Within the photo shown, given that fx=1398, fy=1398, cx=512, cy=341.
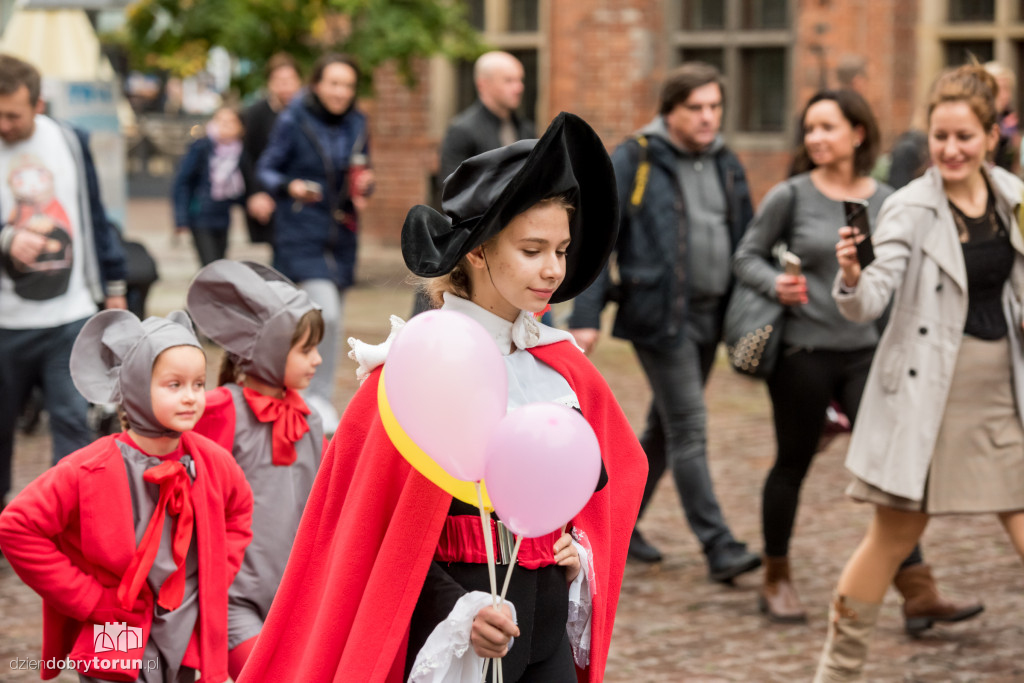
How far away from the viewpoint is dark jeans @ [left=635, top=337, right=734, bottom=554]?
238 inches

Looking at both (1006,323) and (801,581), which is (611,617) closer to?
(1006,323)

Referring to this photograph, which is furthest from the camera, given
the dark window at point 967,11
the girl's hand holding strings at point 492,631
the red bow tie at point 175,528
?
the dark window at point 967,11

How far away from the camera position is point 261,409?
427 centimetres

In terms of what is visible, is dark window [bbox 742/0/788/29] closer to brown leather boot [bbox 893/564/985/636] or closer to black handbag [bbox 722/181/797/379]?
black handbag [bbox 722/181/797/379]

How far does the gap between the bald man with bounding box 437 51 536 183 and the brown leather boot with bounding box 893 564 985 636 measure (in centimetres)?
300

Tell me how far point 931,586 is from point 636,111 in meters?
11.3

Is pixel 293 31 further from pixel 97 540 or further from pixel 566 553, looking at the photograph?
pixel 566 553

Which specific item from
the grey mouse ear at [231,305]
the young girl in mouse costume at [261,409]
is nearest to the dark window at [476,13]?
the young girl in mouse costume at [261,409]

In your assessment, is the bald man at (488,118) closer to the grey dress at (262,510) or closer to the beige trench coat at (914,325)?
the beige trench coat at (914,325)

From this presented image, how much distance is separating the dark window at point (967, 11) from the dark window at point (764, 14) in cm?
180

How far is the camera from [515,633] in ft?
9.02

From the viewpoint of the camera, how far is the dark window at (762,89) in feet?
51.7

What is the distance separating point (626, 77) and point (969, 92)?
459 inches

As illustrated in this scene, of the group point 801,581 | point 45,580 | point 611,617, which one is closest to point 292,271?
point 801,581
